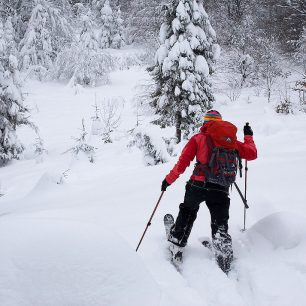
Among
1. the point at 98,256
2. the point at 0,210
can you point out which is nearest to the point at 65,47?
the point at 0,210

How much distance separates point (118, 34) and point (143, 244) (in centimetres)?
3295

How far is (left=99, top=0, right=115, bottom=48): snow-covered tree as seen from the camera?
32406 millimetres

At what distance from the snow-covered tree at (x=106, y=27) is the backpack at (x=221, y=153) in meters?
32.4

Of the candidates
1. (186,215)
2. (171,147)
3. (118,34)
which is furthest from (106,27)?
(186,215)

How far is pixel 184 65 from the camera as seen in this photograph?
12.9 metres

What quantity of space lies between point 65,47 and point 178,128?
1578 centimetres

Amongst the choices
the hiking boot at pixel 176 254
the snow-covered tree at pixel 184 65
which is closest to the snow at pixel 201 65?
the snow-covered tree at pixel 184 65

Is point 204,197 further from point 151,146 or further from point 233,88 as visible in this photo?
point 233,88

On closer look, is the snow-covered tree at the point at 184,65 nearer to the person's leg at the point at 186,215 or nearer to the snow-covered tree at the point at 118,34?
the person's leg at the point at 186,215

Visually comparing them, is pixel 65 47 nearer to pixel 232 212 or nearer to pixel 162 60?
pixel 162 60

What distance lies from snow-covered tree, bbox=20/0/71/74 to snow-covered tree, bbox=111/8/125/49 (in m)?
7.82

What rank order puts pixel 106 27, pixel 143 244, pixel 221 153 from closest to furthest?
1. pixel 221 153
2. pixel 143 244
3. pixel 106 27

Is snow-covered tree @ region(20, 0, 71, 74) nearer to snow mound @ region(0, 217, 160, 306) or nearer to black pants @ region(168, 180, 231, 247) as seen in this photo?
black pants @ region(168, 180, 231, 247)

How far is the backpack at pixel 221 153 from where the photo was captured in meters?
3.34
